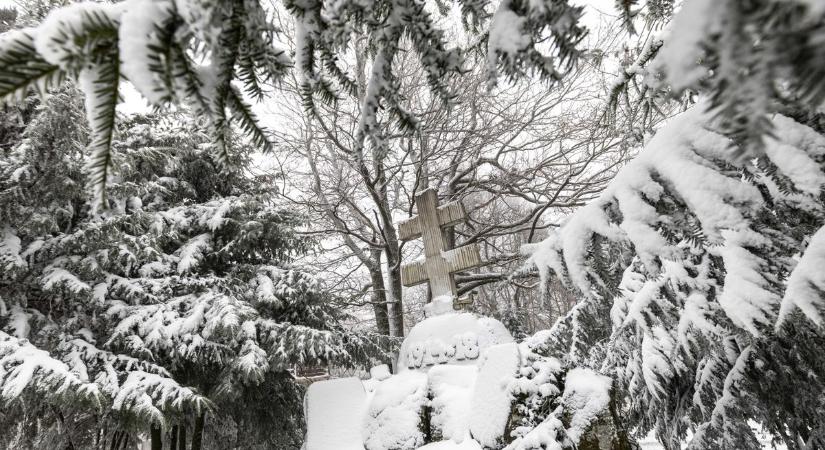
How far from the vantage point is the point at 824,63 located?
34 cm

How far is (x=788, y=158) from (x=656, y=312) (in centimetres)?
80

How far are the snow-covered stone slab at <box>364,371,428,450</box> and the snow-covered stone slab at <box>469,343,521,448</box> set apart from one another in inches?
31.9

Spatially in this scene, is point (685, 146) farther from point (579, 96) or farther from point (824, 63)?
point (579, 96)

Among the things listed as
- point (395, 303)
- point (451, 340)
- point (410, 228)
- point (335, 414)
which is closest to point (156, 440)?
point (335, 414)

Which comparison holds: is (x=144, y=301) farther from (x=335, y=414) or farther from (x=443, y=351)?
(x=443, y=351)

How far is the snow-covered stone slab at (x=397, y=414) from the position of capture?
3924 mm

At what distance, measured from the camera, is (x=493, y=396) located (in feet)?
10.6

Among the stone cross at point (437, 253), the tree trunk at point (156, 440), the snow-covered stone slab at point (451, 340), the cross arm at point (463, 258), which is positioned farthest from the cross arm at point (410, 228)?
the tree trunk at point (156, 440)

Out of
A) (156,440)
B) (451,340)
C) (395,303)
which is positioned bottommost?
(156,440)

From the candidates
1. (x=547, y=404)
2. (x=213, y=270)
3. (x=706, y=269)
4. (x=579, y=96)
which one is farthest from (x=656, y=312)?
(x=579, y=96)

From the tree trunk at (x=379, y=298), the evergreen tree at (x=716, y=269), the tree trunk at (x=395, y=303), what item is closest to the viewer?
the evergreen tree at (x=716, y=269)

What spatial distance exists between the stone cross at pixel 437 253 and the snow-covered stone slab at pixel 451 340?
0.37 metres

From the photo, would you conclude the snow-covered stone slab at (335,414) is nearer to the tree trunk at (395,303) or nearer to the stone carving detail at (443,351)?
the stone carving detail at (443,351)

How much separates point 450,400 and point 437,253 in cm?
224
